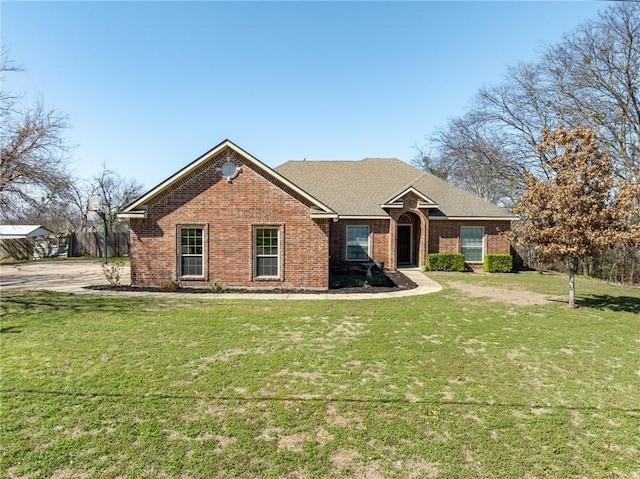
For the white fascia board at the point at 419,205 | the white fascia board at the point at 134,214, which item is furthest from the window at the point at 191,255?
the white fascia board at the point at 419,205

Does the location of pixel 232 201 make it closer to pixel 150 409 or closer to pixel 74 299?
pixel 74 299

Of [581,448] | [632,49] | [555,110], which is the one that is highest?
[632,49]

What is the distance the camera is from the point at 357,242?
20.2 metres

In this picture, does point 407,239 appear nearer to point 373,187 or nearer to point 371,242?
point 371,242

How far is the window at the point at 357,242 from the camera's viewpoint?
2020 centimetres

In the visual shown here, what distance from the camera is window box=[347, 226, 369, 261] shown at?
2020cm

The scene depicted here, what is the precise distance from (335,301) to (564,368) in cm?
643

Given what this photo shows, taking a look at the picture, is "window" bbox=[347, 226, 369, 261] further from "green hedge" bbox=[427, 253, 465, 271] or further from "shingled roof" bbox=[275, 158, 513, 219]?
"green hedge" bbox=[427, 253, 465, 271]

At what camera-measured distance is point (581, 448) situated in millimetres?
3906

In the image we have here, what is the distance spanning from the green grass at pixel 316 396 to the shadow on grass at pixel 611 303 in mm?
1845

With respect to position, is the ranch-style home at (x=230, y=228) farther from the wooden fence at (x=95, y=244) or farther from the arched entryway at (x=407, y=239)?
the wooden fence at (x=95, y=244)

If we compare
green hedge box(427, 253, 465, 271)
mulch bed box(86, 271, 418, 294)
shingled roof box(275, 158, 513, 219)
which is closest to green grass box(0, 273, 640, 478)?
mulch bed box(86, 271, 418, 294)

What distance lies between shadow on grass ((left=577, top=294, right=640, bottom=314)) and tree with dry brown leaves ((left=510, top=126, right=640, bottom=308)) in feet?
3.81

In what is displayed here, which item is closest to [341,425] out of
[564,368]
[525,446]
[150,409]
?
[525,446]
